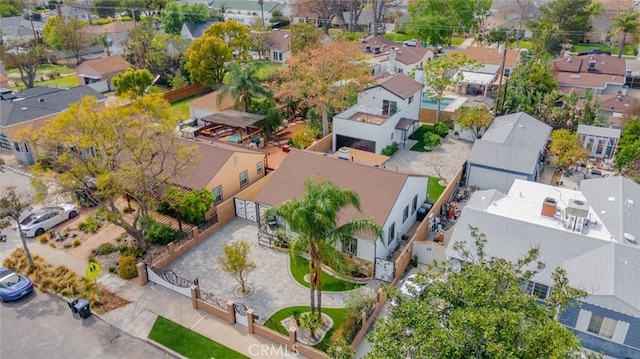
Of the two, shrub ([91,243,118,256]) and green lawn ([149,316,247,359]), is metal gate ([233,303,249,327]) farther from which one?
shrub ([91,243,118,256])

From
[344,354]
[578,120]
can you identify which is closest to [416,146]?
[578,120]

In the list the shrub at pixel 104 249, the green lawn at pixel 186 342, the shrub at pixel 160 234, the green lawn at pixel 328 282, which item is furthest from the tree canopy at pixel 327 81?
the green lawn at pixel 186 342

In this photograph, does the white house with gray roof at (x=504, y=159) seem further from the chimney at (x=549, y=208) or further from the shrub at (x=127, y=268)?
the shrub at (x=127, y=268)

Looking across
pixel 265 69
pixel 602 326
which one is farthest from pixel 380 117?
pixel 265 69

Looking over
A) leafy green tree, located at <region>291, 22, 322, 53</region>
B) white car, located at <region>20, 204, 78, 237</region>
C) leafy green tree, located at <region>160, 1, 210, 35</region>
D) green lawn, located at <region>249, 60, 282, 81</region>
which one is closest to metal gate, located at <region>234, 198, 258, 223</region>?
white car, located at <region>20, 204, 78, 237</region>

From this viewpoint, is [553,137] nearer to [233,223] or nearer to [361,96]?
[361,96]

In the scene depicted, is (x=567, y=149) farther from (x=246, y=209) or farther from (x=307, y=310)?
(x=307, y=310)

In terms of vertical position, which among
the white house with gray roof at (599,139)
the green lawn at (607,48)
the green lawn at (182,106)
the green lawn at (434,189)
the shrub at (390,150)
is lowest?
the green lawn at (434,189)
